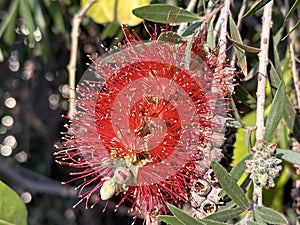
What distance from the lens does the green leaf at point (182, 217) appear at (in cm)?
84

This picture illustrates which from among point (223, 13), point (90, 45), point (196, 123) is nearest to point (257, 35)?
point (90, 45)

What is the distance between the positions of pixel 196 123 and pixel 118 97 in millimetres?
129

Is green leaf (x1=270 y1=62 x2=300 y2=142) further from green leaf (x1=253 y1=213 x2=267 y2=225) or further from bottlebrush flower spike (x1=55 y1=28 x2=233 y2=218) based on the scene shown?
green leaf (x1=253 y1=213 x2=267 y2=225)

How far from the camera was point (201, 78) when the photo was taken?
3.24 feet

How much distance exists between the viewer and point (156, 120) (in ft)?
3.17

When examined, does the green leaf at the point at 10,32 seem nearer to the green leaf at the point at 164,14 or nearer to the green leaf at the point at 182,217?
the green leaf at the point at 164,14

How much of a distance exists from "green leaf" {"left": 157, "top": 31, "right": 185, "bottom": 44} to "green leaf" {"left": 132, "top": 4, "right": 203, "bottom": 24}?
5 cm

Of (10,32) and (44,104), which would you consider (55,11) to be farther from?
(44,104)

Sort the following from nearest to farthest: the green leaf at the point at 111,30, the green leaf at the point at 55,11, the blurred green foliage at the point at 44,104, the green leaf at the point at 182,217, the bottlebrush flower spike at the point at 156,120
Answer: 1. the green leaf at the point at 182,217
2. the bottlebrush flower spike at the point at 156,120
3. the green leaf at the point at 111,30
4. the green leaf at the point at 55,11
5. the blurred green foliage at the point at 44,104

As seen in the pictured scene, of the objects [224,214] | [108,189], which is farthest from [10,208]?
[224,214]

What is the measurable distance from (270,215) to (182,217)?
0.13 meters

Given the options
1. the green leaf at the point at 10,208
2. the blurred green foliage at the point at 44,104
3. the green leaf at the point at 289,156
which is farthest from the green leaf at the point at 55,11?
the green leaf at the point at 289,156

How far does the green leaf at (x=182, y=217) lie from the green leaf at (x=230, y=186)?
0.07 metres

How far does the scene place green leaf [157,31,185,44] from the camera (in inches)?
38.2
